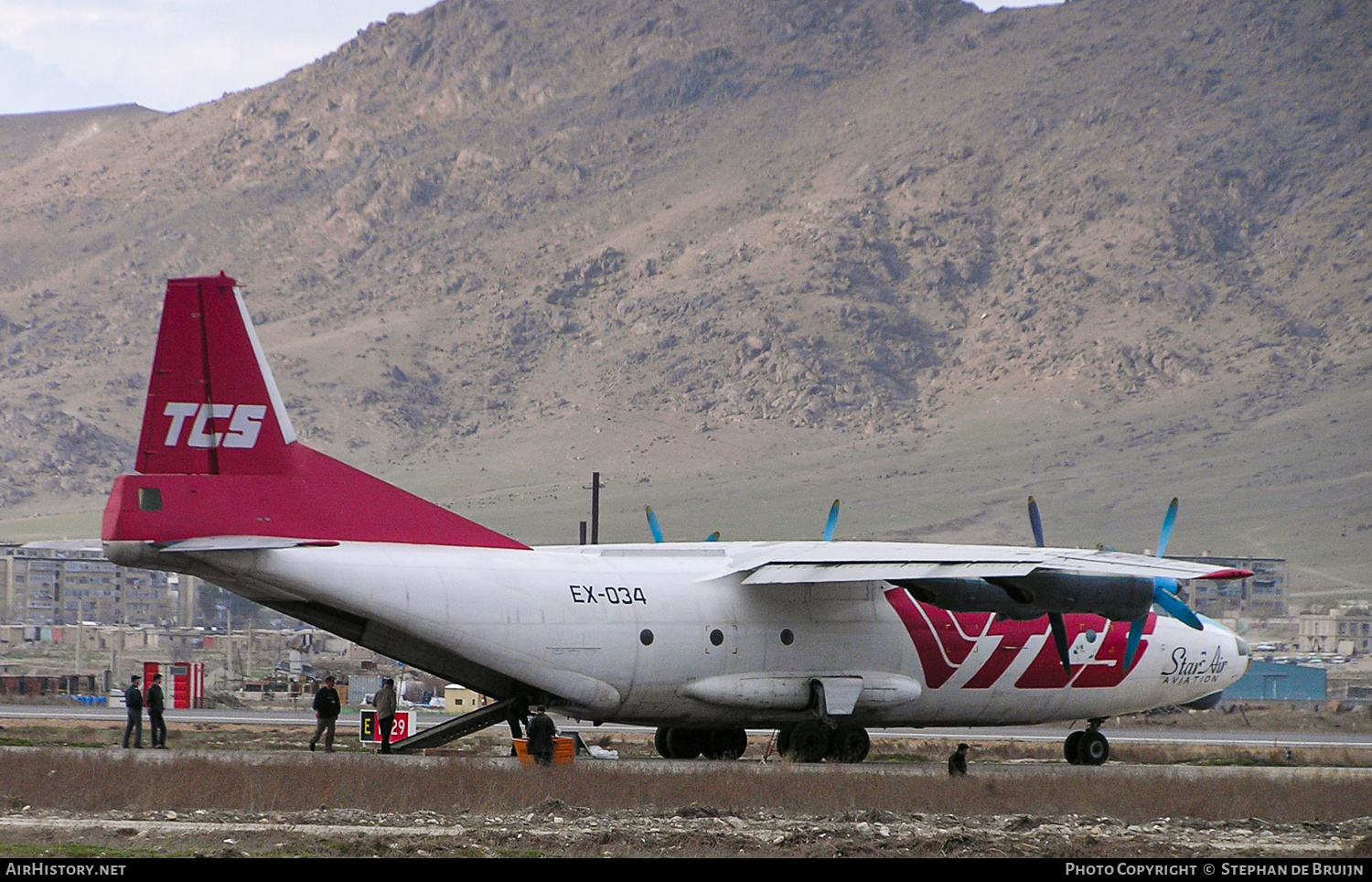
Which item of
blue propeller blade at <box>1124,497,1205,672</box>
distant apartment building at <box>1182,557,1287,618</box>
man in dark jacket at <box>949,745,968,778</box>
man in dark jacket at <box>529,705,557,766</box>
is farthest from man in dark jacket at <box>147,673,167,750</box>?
distant apartment building at <box>1182,557,1287,618</box>

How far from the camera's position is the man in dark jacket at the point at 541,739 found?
28.5 meters

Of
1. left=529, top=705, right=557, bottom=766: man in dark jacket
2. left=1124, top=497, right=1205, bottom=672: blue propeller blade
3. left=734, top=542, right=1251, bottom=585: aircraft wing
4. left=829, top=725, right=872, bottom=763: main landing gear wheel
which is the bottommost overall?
left=829, top=725, right=872, bottom=763: main landing gear wheel

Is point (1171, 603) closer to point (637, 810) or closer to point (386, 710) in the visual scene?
point (637, 810)

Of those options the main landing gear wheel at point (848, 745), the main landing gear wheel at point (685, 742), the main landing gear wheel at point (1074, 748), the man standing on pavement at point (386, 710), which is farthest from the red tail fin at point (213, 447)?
the main landing gear wheel at point (1074, 748)

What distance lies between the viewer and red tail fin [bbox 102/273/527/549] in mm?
26531

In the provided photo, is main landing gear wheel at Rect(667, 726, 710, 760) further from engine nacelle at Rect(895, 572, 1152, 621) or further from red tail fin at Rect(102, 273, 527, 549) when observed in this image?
red tail fin at Rect(102, 273, 527, 549)

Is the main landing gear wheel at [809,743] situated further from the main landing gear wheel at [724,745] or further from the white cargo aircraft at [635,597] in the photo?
the main landing gear wheel at [724,745]

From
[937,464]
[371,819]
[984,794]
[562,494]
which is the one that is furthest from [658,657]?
[937,464]

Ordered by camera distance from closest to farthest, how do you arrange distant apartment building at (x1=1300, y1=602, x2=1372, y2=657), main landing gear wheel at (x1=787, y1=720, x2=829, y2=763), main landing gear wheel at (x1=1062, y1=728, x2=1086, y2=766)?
main landing gear wheel at (x1=787, y1=720, x2=829, y2=763) → main landing gear wheel at (x1=1062, y1=728, x2=1086, y2=766) → distant apartment building at (x1=1300, y1=602, x2=1372, y2=657)

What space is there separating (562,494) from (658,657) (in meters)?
157

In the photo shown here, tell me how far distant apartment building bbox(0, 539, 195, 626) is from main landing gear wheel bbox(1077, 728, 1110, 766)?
10972 cm

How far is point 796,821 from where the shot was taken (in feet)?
71.9

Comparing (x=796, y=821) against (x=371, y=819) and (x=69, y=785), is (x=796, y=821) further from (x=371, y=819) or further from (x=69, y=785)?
(x=69, y=785)

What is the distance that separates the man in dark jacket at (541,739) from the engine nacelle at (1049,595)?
633cm
